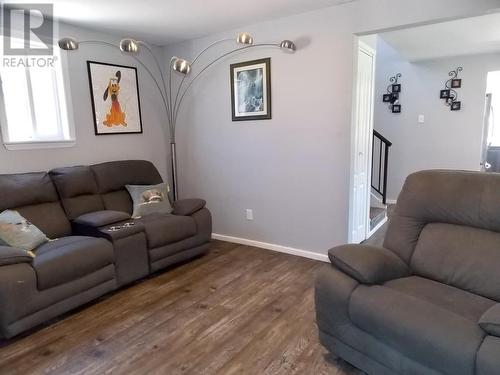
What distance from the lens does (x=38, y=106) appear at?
3000 millimetres

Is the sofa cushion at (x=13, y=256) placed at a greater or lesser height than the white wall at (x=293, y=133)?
lesser

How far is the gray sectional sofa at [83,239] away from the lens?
79.2 inches

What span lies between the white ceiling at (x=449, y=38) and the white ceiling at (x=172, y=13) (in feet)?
4.56

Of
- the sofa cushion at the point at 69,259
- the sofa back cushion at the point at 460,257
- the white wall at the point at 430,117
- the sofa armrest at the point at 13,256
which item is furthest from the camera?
the white wall at the point at 430,117

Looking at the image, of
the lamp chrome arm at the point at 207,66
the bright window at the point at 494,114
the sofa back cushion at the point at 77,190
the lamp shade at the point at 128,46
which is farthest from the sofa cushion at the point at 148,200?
A: the bright window at the point at 494,114

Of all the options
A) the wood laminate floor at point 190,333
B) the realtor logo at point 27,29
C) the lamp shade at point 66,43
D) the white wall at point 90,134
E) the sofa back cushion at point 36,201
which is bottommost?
the wood laminate floor at point 190,333

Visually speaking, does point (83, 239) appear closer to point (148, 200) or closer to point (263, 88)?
point (148, 200)

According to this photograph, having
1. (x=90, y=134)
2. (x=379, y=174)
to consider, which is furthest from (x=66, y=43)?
Result: (x=379, y=174)

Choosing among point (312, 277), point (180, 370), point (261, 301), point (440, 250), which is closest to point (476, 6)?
point (440, 250)

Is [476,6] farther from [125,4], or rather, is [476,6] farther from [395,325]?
[125,4]

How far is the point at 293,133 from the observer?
3137 mm

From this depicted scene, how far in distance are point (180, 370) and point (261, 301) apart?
0.84 meters

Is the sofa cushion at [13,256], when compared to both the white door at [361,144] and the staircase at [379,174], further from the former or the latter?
the staircase at [379,174]

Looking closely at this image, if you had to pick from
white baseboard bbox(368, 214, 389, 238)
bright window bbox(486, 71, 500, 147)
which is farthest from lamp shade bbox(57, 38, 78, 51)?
bright window bbox(486, 71, 500, 147)
